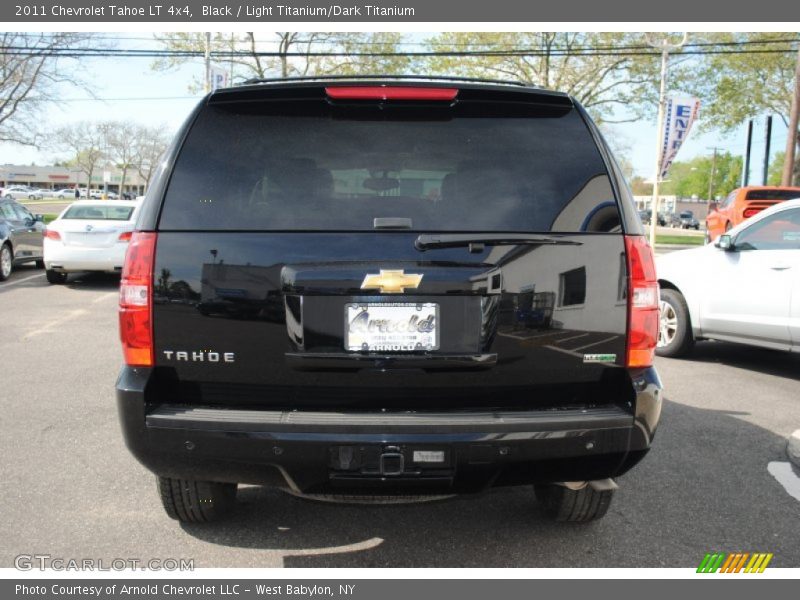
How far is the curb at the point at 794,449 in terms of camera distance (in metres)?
4.27

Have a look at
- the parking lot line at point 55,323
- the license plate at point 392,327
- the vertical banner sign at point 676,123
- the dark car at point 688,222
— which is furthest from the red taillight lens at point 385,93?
the dark car at point 688,222

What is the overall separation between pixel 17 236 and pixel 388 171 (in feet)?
43.6

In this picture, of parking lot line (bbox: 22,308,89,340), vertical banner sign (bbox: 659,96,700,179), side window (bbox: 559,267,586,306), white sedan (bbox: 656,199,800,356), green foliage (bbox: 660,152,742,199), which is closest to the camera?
side window (bbox: 559,267,586,306)

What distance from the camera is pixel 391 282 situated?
7.86 ft

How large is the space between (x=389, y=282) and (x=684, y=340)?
5732mm

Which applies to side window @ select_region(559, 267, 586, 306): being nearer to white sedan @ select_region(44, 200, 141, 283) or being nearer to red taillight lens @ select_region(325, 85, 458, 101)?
red taillight lens @ select_region(325, 85, 458, 101)

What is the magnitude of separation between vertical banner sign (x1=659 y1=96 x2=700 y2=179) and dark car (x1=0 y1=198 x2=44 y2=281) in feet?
55.0

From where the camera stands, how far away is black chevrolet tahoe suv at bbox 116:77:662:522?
7.91 feet

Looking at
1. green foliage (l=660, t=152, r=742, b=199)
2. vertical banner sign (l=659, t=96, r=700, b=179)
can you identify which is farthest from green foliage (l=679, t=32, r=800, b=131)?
green foliage (l=660, t=152, r=742, b=199)

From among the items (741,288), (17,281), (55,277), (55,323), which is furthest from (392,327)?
(17,281)

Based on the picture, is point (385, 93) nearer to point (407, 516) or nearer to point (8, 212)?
point (407, 516)

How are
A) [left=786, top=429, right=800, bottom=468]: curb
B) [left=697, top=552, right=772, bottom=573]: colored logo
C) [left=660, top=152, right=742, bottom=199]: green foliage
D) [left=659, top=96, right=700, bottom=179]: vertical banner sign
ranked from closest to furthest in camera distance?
[left=697, top=552, right=772, bottom=573]: colored logo
[left=786, top=429, right=800, bottom=468]: curb
[left=659, top=96, right=700, bottom=179]: vertical banner sign
[left=660, top=152, right=742, bottom=199]: green foliage

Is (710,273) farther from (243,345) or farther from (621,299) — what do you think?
(243,345)

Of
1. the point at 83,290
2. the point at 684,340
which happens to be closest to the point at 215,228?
the point at 684,340
